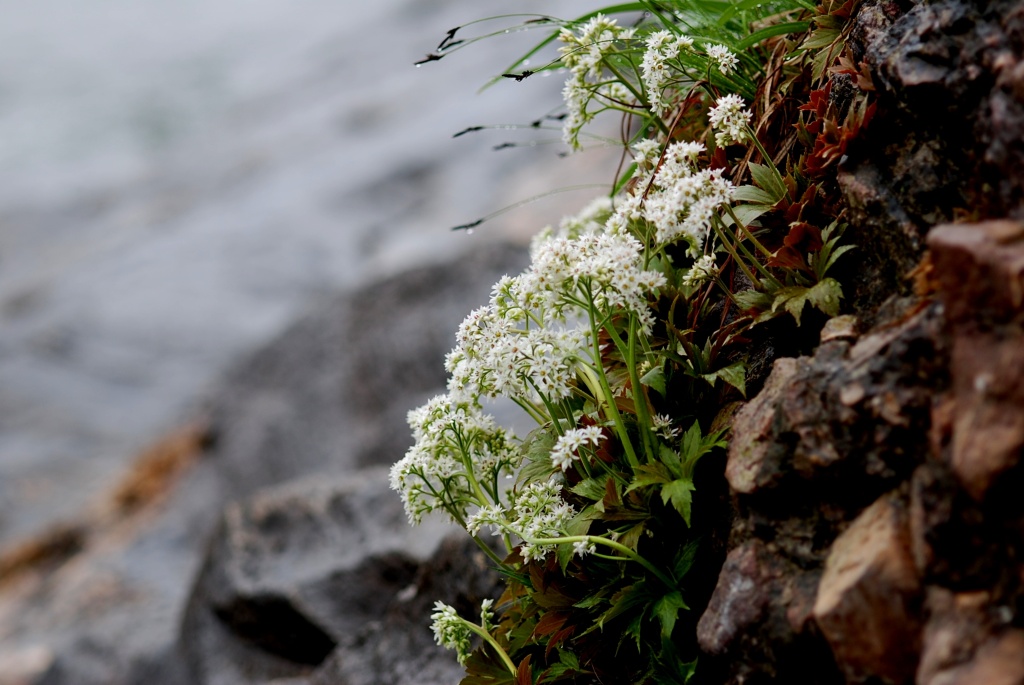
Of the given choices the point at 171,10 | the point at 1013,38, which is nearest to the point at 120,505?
the point at 1013,38

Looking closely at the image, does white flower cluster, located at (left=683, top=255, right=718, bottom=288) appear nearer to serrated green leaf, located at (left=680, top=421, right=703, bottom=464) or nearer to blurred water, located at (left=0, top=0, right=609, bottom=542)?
serrated green leaf, located at (left=680, top=421, right=703, bottom=464)

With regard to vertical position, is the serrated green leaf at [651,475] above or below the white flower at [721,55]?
below

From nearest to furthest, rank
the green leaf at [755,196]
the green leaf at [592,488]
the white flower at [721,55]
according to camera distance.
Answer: the green leaf at [592,488] < the green leaf at [755,196] < the white flower at [721,55]

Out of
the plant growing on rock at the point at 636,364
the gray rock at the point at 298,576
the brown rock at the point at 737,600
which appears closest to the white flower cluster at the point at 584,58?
the plant growing on rock at the point at 636,364

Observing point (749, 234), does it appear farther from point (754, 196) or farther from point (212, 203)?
point (212, 203)

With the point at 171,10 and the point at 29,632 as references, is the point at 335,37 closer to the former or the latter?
the point at 171,10

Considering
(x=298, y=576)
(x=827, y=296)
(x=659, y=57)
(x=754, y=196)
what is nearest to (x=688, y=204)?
(x=754, y=196)

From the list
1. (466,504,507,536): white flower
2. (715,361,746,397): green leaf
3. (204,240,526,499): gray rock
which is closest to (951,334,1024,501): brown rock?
(715,361,746,397): green leaf

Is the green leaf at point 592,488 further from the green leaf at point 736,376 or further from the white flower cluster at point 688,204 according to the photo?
the white flower cluster at point 688,204
